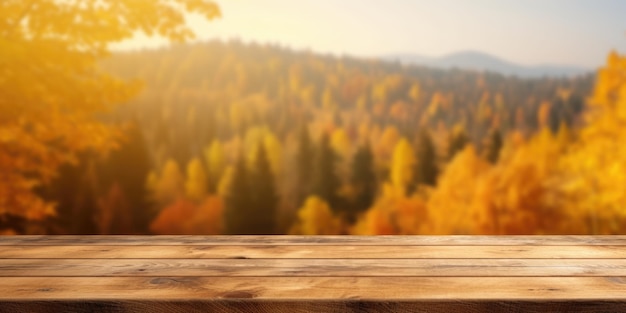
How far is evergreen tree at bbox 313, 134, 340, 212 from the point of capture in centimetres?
707

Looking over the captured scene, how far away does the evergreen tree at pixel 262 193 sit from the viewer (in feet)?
23.1

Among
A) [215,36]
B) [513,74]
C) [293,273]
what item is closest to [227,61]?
[215,36]

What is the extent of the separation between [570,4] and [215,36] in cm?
404

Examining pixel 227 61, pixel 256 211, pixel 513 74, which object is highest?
pixel 227 61

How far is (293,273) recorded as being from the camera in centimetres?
150

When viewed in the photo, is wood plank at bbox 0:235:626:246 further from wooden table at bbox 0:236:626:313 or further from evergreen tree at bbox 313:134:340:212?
evergreen tree at bbox 313:134:340:212

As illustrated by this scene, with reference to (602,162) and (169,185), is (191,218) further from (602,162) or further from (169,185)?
(602,162)

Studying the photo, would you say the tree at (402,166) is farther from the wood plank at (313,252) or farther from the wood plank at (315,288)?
the wood plank at (315,288)

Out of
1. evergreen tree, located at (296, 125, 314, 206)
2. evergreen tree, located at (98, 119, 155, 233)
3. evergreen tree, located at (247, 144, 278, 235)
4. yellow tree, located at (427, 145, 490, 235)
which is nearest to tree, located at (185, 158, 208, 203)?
evergreen tree, located at (98, 119, 155, 233)

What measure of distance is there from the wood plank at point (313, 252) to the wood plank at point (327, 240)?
0.06 meters

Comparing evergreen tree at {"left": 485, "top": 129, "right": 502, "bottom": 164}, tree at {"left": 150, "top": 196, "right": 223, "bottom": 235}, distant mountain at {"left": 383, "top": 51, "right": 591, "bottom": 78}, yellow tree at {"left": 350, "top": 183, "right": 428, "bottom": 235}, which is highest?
distant mountain at {"left": 383, "top": 51, "right": 591, "bottom": 78}

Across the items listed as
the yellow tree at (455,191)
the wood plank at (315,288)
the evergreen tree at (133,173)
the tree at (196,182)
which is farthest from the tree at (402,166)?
the wood plank at (315,288)

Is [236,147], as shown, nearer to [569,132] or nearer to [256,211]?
[256,211]

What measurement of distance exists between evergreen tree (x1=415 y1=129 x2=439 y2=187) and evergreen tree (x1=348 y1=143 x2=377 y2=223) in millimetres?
518
